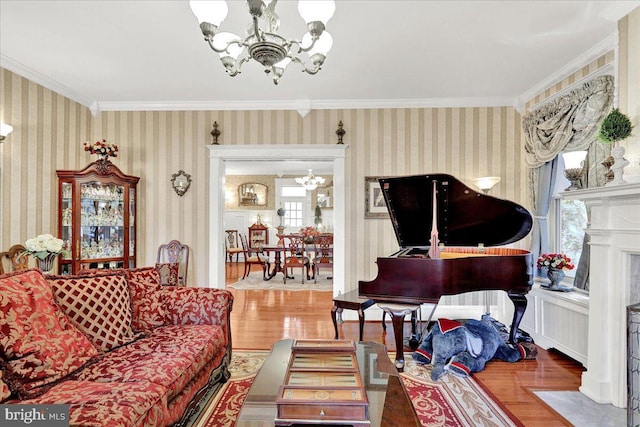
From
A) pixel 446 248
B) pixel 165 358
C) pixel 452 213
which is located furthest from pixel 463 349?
pixel 165 358

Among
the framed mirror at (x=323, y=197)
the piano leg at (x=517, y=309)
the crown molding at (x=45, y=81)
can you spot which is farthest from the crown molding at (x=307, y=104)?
the framed mirror at (x=323, y=197)

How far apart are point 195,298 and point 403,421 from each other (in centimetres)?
179

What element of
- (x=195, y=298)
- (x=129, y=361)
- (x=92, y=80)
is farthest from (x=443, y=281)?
(x=92, y=80)

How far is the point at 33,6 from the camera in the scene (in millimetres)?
2395

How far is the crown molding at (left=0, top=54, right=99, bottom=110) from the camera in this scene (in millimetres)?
3219

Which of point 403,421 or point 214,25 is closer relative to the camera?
point 403,421

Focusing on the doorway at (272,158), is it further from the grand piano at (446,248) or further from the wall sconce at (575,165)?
the wall sconce at (575,165)

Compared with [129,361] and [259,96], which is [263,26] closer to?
[259,96]

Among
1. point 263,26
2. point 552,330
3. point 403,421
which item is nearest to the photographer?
point 403,421

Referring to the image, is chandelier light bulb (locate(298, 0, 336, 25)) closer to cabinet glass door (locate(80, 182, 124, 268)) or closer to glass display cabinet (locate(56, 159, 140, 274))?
glass display cabinet (locate(56, 159, 140, 274))

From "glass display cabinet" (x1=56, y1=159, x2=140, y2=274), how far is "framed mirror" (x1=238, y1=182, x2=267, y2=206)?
18.0 feet

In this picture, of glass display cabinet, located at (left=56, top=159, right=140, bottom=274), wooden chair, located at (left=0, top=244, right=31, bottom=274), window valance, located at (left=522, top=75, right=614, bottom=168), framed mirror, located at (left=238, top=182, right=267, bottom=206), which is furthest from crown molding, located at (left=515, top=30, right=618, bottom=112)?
framed mirror, located at (left=238, top=182, right=267, bottom=206)

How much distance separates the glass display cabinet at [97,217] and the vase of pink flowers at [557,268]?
4.83 m

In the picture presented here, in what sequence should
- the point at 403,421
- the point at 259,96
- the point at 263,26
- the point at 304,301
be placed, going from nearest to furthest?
1. the point at 403,421
2. the point at 263,26
3. the point at 259,96
4. the point at 304,301
